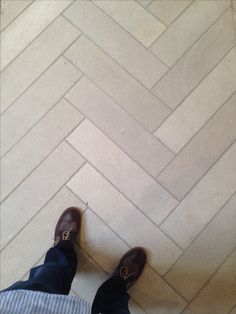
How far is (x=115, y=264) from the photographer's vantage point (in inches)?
41.9

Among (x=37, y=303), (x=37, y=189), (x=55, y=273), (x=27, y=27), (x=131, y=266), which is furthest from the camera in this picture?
(x=27, y=27)

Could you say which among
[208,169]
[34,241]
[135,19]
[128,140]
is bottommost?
[34,241]

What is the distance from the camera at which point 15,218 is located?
1111 millimetres

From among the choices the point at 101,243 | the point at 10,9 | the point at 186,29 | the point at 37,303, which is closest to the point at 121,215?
the point at 101,243

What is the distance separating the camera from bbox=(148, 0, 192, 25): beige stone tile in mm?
1207

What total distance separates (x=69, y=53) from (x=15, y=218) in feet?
2.00

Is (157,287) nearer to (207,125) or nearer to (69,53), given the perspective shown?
(207,125)

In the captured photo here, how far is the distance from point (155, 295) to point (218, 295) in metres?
0.19

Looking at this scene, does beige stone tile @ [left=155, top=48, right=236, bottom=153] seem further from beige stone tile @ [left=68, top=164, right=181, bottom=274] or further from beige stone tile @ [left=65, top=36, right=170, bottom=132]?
beige stone tile @ [left=68, top=164, right=181, bottom=274]

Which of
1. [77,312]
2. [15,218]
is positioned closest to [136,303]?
[77,312]

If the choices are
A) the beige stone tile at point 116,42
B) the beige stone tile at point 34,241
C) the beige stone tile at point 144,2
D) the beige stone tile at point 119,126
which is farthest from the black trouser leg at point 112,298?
the beige stone tile at point 144,2

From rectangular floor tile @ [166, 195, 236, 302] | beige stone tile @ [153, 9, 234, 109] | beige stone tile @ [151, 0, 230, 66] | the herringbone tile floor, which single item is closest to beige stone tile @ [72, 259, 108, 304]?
the herringbone tile floor

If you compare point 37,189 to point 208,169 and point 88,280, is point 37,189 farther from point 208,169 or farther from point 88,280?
point 208,169

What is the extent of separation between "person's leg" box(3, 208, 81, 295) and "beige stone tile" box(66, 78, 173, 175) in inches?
11.0
